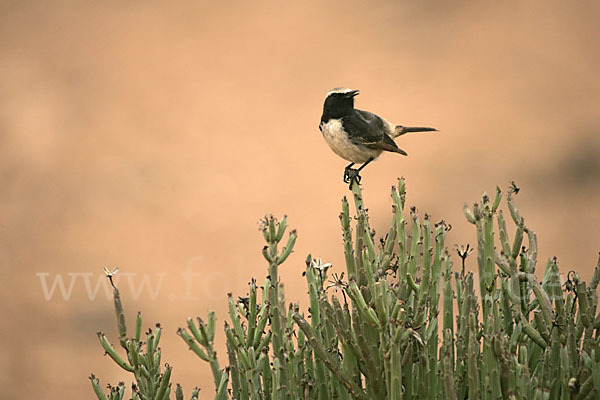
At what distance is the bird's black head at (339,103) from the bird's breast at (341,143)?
1.5 inches

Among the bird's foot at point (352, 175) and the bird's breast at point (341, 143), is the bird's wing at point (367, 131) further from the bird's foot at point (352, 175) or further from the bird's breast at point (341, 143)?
the bird's foot at point (352, 175)

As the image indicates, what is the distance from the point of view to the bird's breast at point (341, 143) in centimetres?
364

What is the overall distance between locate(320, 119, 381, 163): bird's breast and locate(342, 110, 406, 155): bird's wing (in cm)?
2

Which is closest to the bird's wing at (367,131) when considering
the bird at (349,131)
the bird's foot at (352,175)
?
the bird at (349,131)

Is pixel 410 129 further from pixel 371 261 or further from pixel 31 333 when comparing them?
pixel 31 333

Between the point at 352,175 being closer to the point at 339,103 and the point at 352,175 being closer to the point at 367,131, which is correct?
the point at 367,131

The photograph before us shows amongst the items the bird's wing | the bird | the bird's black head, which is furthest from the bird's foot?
the bird's black head

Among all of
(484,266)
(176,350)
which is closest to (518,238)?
(484,266)

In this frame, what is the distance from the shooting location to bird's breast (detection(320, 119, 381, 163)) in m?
3.64

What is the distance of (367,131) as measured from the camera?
3707mm

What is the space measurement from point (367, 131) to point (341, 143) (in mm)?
158

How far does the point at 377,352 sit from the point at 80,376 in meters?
5.21

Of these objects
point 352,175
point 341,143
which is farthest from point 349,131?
point 352,175

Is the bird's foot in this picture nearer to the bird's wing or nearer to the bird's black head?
the bird's wing
